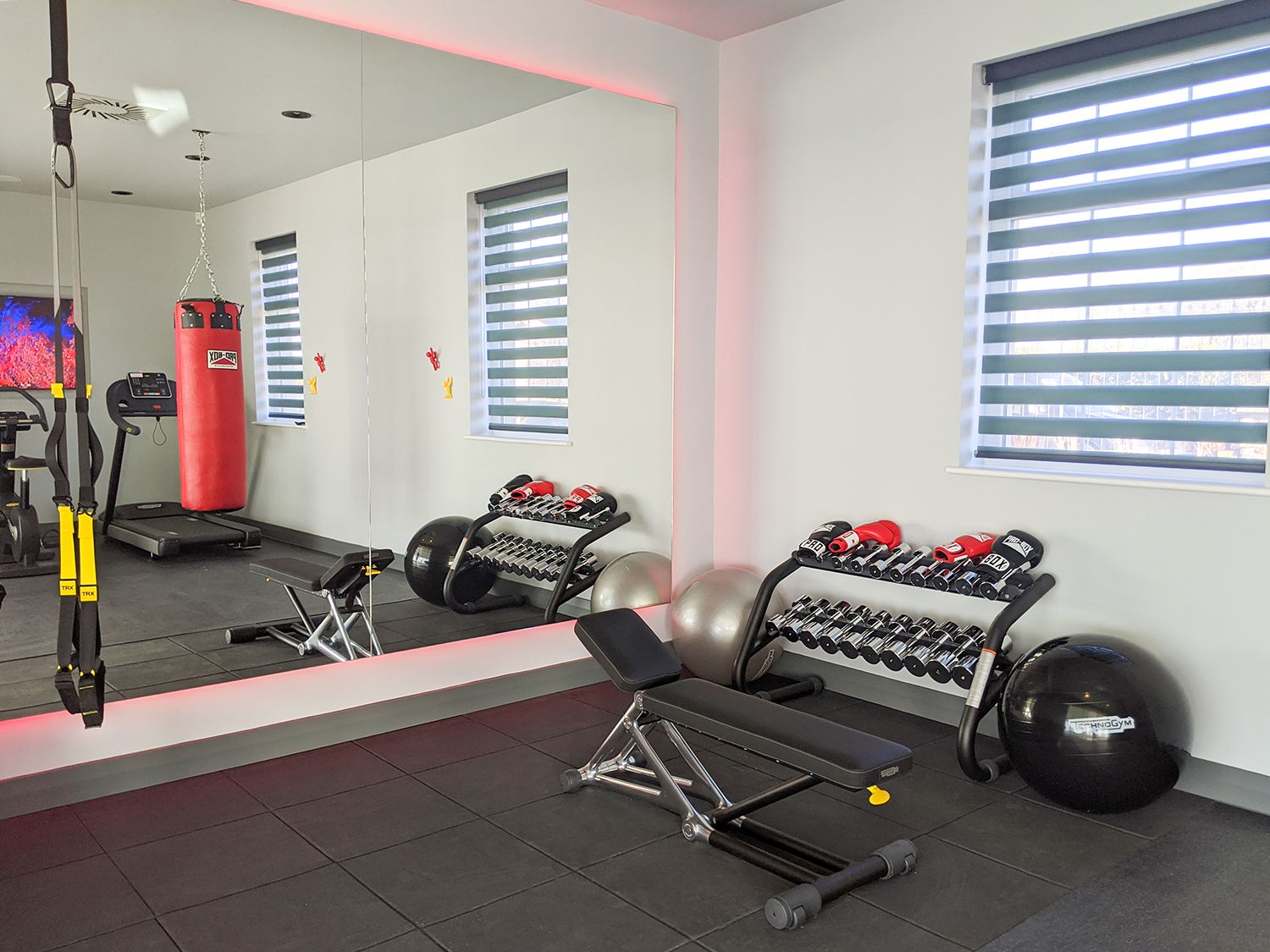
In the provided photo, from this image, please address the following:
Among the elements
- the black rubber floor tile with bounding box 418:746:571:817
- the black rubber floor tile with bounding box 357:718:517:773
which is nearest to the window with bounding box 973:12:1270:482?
the black rubber floor tile with bounding box 418:746:571:817

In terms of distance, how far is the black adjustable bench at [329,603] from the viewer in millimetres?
3348

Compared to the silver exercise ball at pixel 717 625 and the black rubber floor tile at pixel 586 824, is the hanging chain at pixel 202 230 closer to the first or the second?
the black rubber floor tile at pixel 586 824

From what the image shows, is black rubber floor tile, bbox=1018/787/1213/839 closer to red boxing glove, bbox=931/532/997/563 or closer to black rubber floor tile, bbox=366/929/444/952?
red boxing glove, bbox=931/532/997/563

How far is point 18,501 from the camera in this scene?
2777 millimetres

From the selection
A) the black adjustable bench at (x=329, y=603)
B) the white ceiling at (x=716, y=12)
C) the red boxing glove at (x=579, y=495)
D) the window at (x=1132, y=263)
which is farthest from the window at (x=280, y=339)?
the window at (x=1132, y=263)

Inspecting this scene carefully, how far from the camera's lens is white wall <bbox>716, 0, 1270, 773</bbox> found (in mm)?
3043

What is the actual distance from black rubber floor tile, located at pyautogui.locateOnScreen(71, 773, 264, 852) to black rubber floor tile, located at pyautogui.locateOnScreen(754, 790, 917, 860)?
1571 millimetres

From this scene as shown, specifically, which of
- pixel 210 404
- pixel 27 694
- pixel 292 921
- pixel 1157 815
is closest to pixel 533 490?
pixel 210 404

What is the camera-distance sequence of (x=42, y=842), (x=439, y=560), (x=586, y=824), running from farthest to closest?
(x=439, y=560) → (x=586, y=824) → (x=42, y=842)

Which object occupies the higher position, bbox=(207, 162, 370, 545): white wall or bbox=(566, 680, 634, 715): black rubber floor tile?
bbox=(207, 162, 370, 545): white wall

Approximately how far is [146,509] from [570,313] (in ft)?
5.69

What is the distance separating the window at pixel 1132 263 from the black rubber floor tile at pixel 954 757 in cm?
103

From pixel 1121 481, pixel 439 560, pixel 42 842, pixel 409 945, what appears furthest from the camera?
pixel 439 560

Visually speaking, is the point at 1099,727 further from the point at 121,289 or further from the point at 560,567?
the point at 121,289
